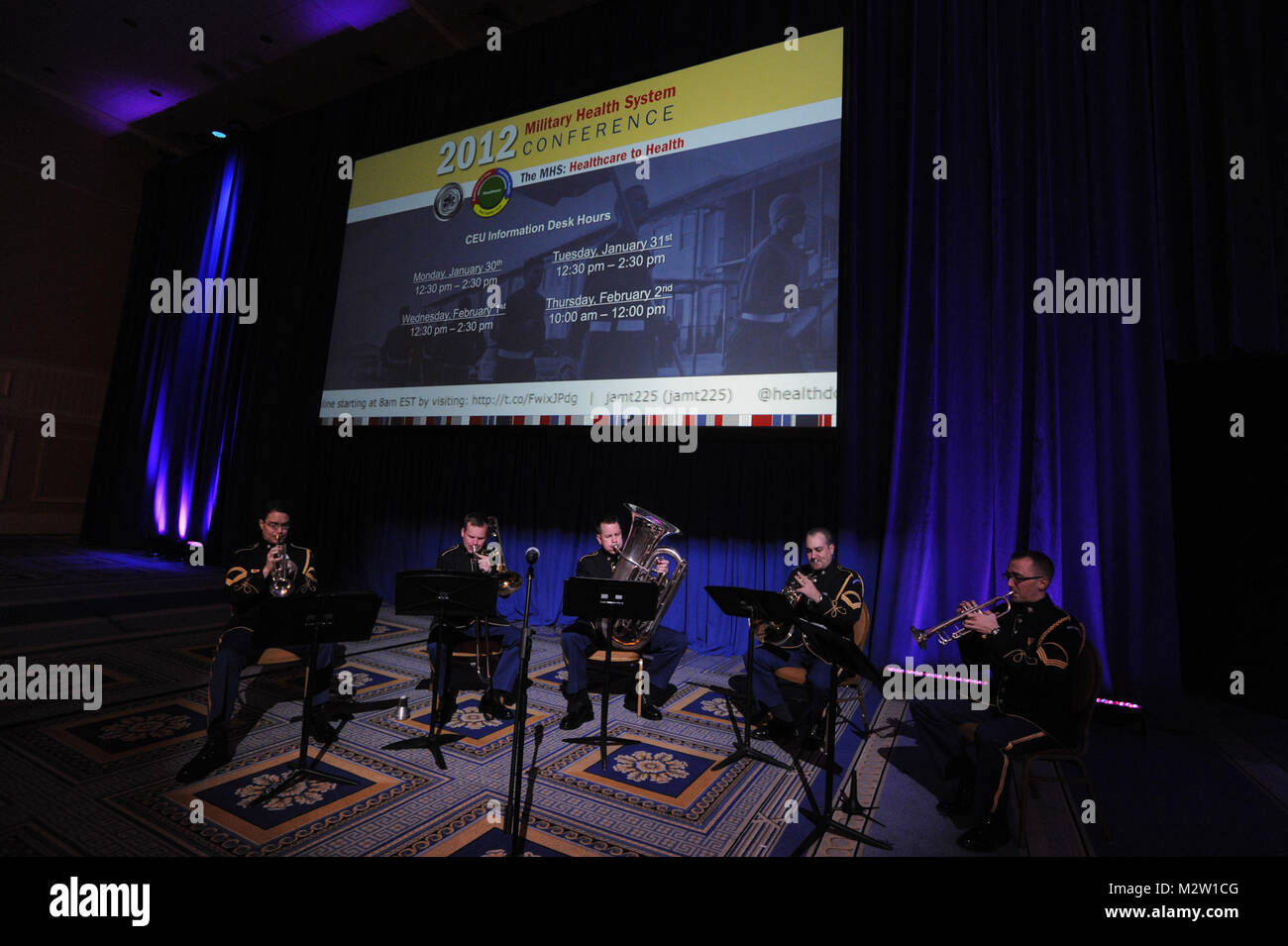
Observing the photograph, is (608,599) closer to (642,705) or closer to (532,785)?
(532,785)

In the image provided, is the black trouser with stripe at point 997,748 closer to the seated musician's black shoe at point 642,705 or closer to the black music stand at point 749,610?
the black music stand at point 749,610

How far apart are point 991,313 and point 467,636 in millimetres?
5117

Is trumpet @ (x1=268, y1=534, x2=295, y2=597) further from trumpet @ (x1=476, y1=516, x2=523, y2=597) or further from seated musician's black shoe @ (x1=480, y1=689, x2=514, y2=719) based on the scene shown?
seated musician's black shoe @ (x1=480, y1=689, x2=514, y2=719)

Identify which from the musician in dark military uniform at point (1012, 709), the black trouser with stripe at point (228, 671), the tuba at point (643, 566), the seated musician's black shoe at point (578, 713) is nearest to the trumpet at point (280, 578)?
the black trouser with stripe at point (228, 671)

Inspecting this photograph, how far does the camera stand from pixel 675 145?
6.49 m

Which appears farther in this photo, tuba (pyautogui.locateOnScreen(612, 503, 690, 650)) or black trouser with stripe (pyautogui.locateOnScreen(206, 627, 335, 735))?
tuba (pyautogui.locateOnScreen(612, 503, 690, 650))

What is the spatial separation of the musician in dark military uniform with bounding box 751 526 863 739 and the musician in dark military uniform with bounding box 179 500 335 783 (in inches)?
112

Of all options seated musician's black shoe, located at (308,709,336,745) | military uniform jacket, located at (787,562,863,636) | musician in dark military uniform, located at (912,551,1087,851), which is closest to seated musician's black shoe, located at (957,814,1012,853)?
musician in dark military uniform, located at (912,551,1087,851)

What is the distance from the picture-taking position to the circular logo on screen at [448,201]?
25.5ft

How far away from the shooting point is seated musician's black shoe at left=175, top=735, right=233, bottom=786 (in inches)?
132

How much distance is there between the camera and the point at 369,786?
11.1ft
